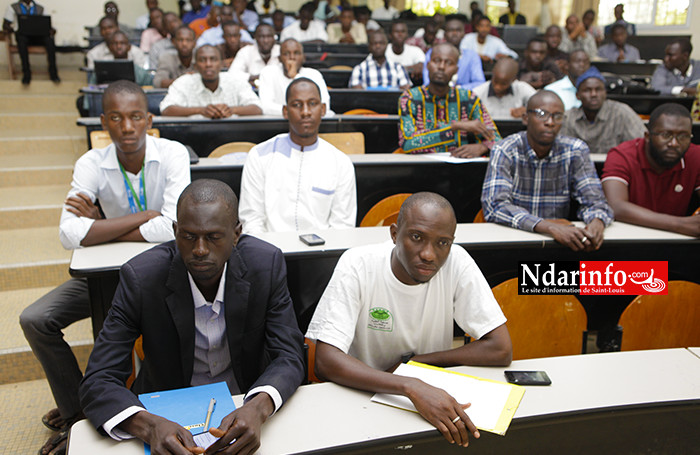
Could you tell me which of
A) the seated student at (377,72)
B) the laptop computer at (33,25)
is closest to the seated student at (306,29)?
the seated student at (377,72)

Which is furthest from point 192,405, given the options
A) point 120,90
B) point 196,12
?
point 196,12

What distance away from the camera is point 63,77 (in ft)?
25.8

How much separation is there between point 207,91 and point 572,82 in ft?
12.4

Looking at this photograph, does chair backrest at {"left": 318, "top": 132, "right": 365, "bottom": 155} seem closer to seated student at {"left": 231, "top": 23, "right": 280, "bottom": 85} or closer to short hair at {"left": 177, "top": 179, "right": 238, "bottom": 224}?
short hair at {"left": 177, "top": 179, "right": 238, "bottom": 224}

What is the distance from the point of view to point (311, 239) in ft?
7.38

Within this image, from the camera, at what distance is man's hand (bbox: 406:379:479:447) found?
123cm

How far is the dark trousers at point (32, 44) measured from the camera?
271 inches

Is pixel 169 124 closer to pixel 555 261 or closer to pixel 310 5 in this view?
pixel 555 261

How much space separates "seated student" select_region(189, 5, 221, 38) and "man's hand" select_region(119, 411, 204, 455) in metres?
8.02

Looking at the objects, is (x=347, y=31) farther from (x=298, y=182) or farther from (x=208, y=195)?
(x=208, y=195)

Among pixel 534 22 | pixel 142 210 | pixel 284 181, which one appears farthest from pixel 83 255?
pixel 534 22

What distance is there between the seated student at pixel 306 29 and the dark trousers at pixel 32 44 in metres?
3.42

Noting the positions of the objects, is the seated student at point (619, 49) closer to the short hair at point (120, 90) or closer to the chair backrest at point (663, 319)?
the chair backrest at point (663, 319)

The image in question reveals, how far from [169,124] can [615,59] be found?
8140mm
